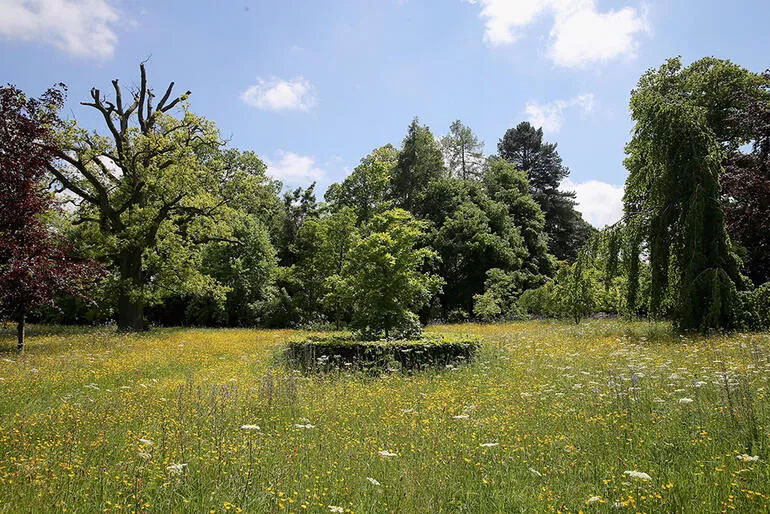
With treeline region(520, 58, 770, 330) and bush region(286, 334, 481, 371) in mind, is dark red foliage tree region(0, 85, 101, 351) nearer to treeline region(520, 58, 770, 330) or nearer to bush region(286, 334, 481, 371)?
bush region(286, 334, 481, 371)

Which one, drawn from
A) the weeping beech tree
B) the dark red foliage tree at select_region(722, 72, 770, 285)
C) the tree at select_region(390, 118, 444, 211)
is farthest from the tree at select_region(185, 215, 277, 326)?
the dark red foliage tree at select_region(722, 72, 770, 285)

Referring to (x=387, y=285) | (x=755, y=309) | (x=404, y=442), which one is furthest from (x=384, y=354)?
(x=755, y=309)

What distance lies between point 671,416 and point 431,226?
88.2 feet

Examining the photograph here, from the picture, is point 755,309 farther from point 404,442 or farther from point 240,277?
point 240,277

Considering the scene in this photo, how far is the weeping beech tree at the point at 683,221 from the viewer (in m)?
12.2

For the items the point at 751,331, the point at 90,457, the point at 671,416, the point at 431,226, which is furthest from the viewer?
the point at 431,226

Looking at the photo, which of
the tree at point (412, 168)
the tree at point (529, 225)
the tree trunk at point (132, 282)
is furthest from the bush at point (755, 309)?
the tree at point (412, 168)

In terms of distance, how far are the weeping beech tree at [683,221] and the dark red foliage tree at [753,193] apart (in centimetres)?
187

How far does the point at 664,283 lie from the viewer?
43.9 ft

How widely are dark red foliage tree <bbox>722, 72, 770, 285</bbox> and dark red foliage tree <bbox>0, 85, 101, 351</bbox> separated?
18816 millimetres

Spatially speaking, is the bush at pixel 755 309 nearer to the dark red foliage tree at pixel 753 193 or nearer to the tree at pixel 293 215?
the dark red foliage tree at pixel 753 193

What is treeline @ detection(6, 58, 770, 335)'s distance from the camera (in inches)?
488

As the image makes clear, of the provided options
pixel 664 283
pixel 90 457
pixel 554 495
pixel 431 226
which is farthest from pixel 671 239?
pixel 431 226

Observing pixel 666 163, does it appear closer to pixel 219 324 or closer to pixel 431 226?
pixel 431 226
